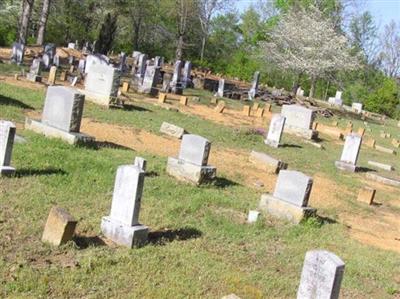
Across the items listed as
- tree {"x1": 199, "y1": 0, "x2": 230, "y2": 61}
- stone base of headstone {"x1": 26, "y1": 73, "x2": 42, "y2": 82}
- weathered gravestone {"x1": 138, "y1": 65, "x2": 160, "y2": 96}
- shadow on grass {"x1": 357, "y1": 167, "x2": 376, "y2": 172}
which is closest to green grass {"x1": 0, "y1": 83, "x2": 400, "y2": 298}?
shadow on grass {"x1": 357, "y1": 167, "x2": 376, "y2": 172}

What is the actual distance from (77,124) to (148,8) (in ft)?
131

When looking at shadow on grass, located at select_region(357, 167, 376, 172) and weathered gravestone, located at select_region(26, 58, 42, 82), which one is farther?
weathered gravestone, located at select_region(26, 58, 42, 82)

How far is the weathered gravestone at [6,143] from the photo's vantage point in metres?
8.78

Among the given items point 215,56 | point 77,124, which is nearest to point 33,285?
point 77,124

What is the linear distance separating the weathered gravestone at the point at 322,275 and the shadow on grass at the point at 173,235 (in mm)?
2645

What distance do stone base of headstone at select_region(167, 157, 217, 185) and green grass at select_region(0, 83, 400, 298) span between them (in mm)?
209

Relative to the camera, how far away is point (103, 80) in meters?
19.3

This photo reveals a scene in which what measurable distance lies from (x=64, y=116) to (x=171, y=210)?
166 inches

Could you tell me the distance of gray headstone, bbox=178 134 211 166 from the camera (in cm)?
1162

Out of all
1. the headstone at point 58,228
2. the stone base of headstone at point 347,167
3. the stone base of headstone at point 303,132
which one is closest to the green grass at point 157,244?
the headstone at point 58,228

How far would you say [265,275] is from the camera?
7.50 meters

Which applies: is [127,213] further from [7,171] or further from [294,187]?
[294,187]

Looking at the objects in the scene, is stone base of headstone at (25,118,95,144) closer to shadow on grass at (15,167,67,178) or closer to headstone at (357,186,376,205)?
shadow on grass at (15,167,67,178)

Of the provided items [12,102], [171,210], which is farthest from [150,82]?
[171,210]
